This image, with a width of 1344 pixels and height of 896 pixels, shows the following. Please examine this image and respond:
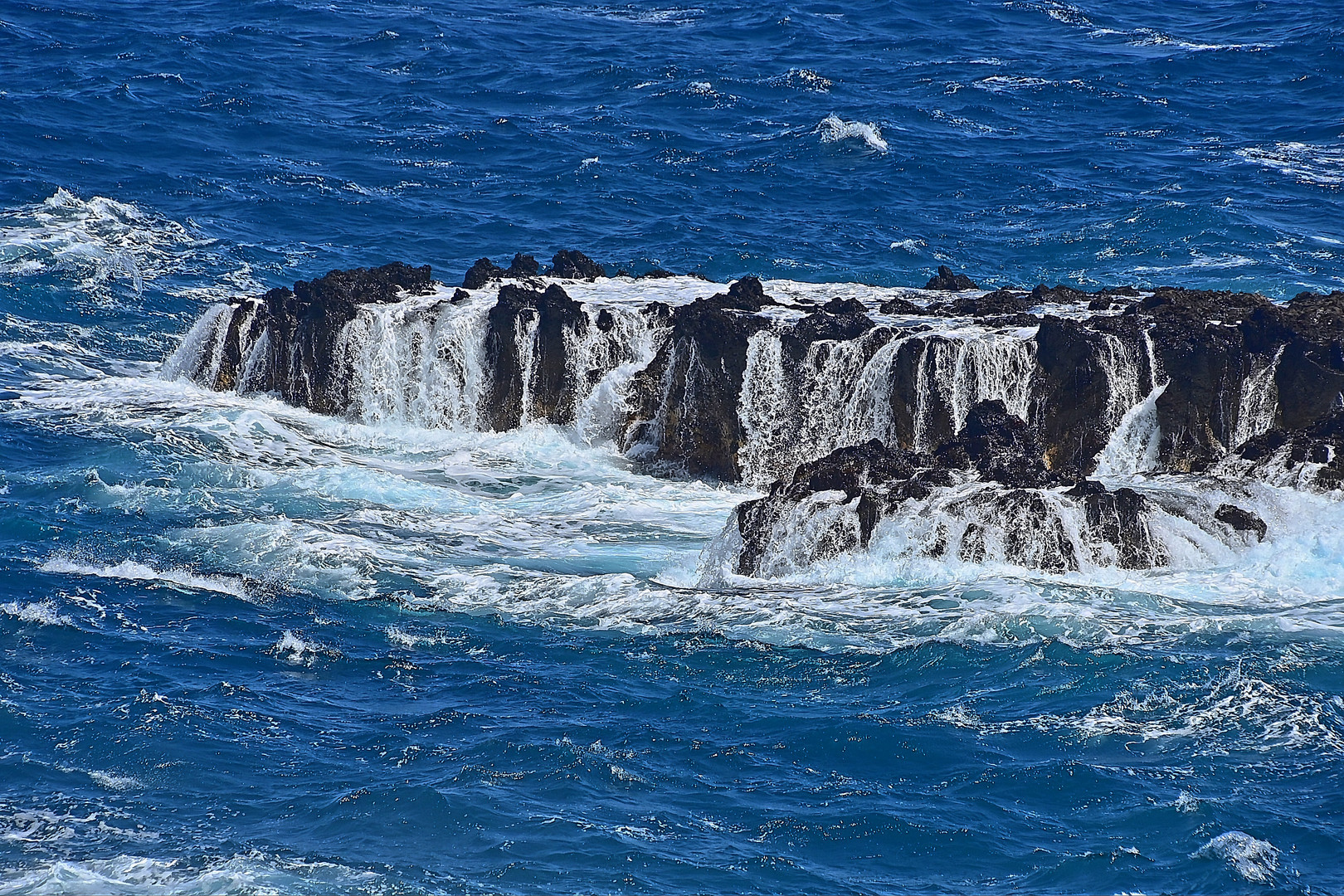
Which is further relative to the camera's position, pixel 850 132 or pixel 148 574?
pixel 850 132

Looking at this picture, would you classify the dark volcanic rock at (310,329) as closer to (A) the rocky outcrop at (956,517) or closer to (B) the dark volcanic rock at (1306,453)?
(A) the rocky outcrop at (956,517)

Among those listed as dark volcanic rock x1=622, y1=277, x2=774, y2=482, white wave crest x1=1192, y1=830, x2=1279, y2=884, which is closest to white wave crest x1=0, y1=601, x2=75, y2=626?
dark volcanic rock x1=622, y1=277, x2=774, y2=482

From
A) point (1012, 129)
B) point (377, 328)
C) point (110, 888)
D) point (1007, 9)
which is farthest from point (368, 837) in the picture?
point (1007, 9)

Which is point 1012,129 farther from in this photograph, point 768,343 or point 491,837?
point 491,837

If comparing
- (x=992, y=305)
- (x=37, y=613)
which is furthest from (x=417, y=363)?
(x=37, y=613)

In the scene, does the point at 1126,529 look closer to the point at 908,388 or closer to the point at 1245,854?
the point at 908,388

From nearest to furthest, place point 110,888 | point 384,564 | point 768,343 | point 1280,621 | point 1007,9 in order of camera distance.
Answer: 1. point 110,888
2. point 1280,621
3. point 384,564
4. point 768,343
5. point 1007,9
